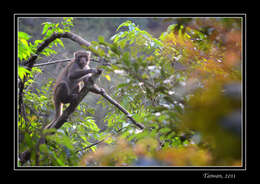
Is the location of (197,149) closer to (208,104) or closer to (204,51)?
(208,104)

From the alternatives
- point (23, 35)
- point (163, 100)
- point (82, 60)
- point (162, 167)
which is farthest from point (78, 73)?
→ point (162, 167)

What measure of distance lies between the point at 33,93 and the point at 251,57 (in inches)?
96.2

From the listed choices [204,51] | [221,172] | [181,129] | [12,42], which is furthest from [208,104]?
[12,42]

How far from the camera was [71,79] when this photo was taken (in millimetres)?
3363

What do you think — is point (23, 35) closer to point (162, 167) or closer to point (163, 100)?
point (163, 100)

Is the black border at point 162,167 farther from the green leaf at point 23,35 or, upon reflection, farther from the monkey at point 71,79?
the monkey at point 71,79

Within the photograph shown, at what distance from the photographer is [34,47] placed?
2992 millimetres

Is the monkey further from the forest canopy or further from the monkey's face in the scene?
the forest canopy

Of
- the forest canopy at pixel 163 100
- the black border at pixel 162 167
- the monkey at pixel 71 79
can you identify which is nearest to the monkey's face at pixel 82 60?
the monkey at pixel 71 79

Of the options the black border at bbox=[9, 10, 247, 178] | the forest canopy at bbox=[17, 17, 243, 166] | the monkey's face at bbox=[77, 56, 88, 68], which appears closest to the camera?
the forest canopy at bbox=[17, 17, 243, 166]

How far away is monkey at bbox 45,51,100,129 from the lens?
309 cm

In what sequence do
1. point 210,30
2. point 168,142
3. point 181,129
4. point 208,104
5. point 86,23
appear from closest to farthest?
point 208,104
point 181,129
point 210,30
point 168,142
point 86,23

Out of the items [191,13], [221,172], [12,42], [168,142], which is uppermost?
[191,13]

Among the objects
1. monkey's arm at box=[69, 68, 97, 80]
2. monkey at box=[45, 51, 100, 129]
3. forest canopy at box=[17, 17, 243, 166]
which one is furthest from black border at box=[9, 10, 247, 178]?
monkey's arm at box=[69, 68, 97, 80]
